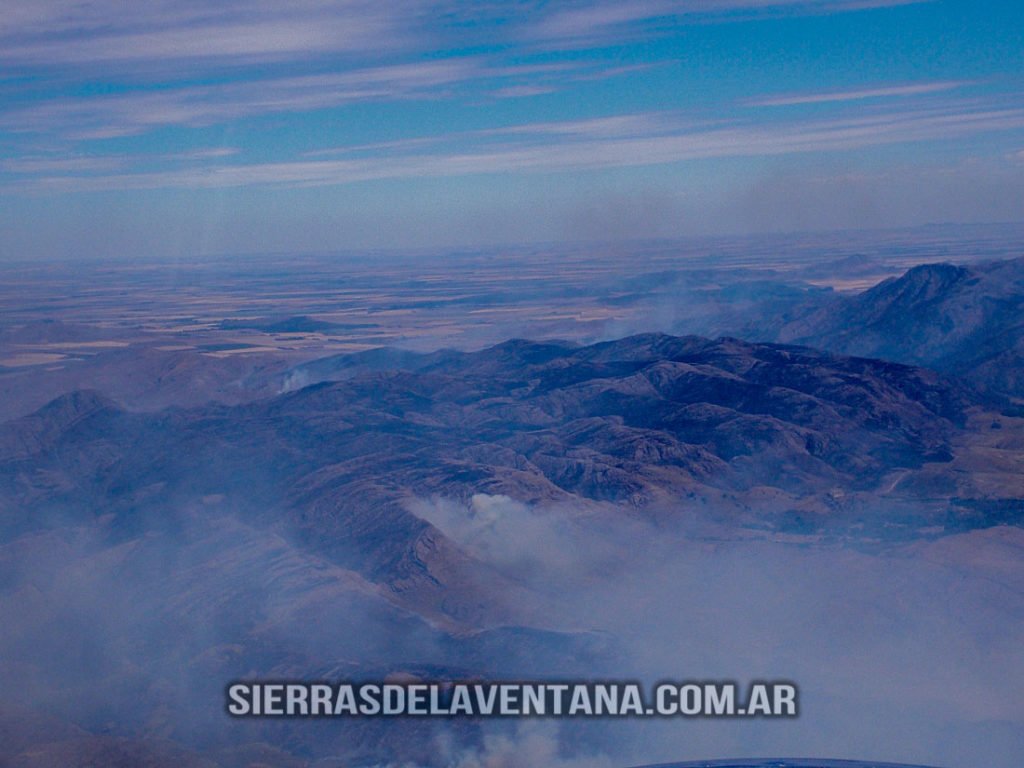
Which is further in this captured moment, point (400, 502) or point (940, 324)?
point (940, 324)

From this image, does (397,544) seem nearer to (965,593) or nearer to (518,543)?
(518,543)

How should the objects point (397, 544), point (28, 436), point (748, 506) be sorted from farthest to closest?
point (28, 436)
point (748, 506)
point (397, 544)

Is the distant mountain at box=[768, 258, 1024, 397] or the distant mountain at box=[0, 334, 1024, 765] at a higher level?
the distant mountain at box=[768, 258, 1024, 397]

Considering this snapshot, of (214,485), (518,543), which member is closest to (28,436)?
(214,485)

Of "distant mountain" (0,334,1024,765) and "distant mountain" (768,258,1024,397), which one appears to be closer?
"distant mountain" (0,334,1024,765)

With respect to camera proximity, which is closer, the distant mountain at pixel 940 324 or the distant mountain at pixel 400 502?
the distant mountain at pixel 400 502

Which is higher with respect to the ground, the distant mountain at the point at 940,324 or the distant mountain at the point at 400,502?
the distant mountain at the point at 940,324

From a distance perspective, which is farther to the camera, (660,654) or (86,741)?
(660,654)

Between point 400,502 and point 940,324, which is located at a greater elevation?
point 940,324
